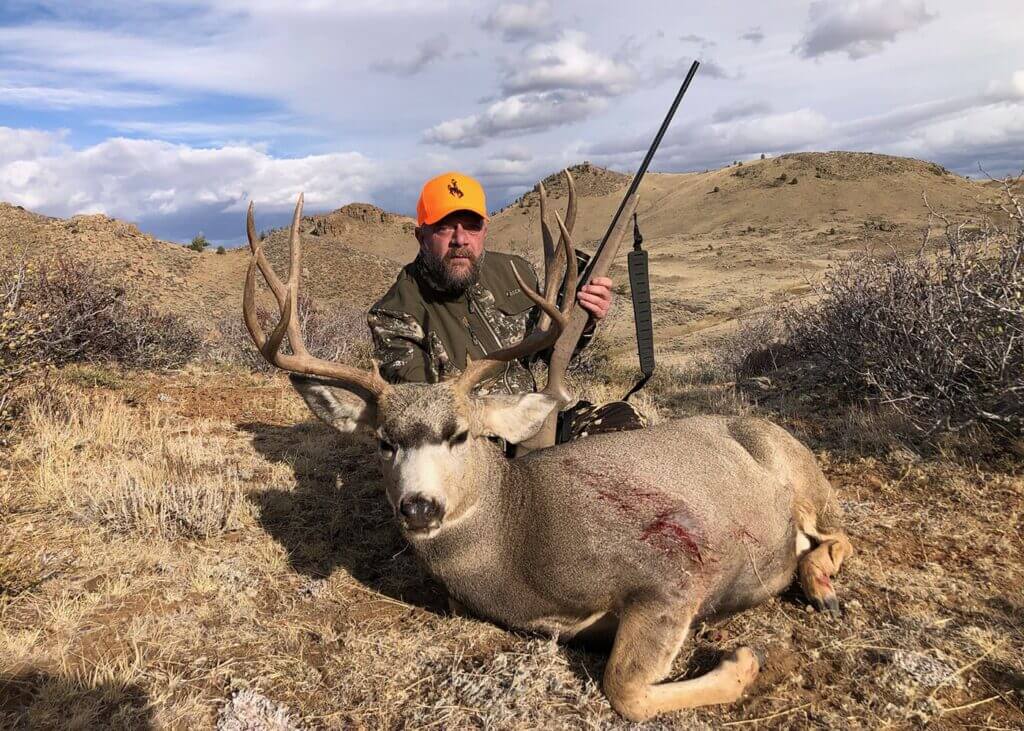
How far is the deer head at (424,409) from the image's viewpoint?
10.8 feet

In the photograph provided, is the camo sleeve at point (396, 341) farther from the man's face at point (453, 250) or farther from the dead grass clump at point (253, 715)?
the dead grass clump at point (253, 715)

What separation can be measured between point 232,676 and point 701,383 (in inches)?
306

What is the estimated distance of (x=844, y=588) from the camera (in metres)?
3.90

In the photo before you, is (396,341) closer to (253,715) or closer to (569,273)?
(569,273)

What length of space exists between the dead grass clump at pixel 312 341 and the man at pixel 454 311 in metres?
5.04

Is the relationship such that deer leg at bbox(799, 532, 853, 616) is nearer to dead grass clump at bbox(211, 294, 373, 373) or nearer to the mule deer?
the mule deer

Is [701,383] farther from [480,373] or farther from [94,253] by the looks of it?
[94,253]

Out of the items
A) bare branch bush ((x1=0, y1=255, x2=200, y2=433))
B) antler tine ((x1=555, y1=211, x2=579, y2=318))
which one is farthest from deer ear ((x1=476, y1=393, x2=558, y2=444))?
bare branch bush ((x1=0, y1=255, x2=200, y2=433))

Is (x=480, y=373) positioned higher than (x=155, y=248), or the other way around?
(x=155, y=248)

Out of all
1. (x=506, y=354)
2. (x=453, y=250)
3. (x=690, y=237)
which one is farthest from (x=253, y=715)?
(x=690, y=237)

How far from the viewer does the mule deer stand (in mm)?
3174

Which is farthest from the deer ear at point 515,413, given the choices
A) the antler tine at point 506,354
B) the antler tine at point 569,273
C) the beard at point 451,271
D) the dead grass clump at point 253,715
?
the beard at point 451,271

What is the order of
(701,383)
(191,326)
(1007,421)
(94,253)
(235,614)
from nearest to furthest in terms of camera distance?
1. (235,614)
2. (1007,421)
3. (701,383)
4. (191,326)
5. (94,253)

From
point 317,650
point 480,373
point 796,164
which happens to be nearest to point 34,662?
point 317,650
